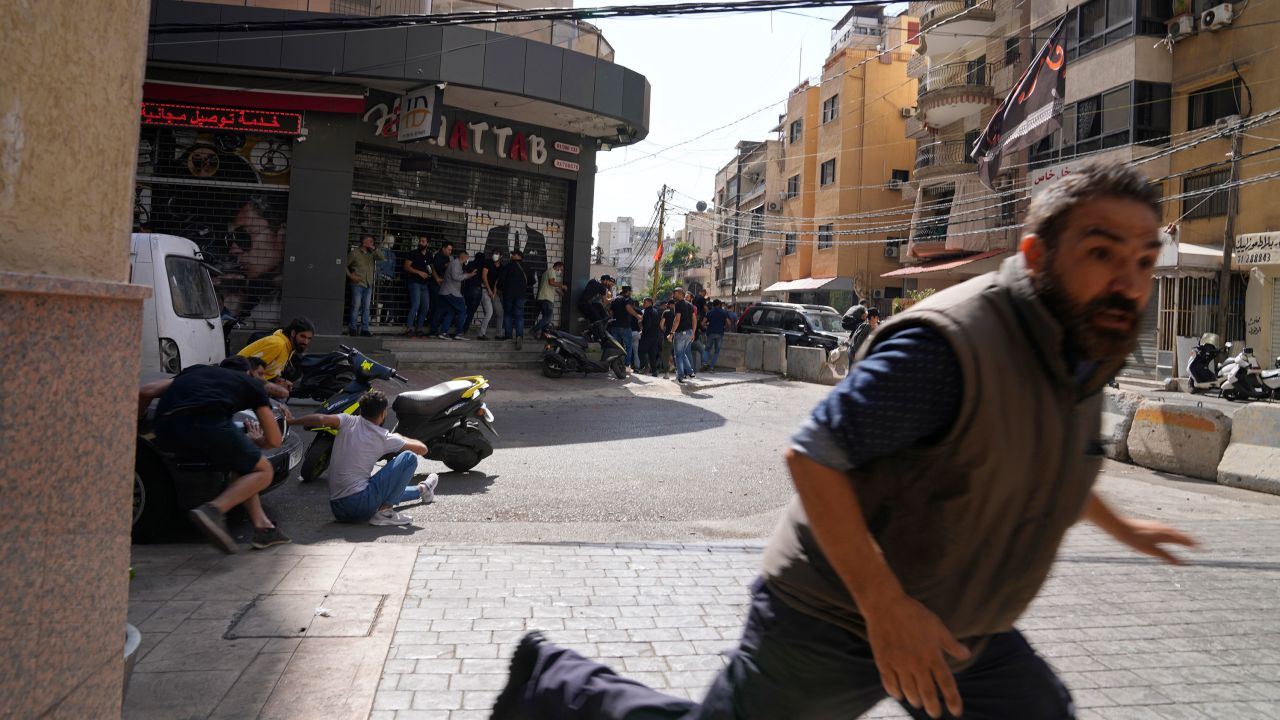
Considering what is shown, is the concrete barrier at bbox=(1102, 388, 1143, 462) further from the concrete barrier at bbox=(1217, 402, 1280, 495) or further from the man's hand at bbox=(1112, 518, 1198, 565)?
the man's hand at bbox=(1112, 518, 1198, 565)

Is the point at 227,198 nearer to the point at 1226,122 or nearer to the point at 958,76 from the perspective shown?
the point at 1226,122

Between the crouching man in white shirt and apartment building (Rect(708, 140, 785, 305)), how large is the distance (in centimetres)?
3973

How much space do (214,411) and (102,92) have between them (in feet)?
10.4

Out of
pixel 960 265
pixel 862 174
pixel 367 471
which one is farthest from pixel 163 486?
pixel 862 174

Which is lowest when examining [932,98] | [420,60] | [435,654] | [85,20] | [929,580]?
[435,654]

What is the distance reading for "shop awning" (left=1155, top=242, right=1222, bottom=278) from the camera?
22234mm

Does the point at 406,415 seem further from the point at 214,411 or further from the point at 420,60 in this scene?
the point at 420,60

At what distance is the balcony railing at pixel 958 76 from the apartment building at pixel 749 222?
11.3m

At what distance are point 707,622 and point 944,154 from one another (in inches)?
1360

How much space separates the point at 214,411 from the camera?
5395mm

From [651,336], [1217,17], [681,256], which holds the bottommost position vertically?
[651,336]

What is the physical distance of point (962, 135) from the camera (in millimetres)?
34469

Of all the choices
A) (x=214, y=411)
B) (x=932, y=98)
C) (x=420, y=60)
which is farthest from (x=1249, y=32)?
(x=214, y=411)

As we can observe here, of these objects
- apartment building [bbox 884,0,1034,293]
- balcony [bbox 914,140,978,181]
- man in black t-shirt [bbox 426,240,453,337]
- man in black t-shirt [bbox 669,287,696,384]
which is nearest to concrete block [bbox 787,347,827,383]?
man in black t-shirt [bbox 669,287,696,384]
